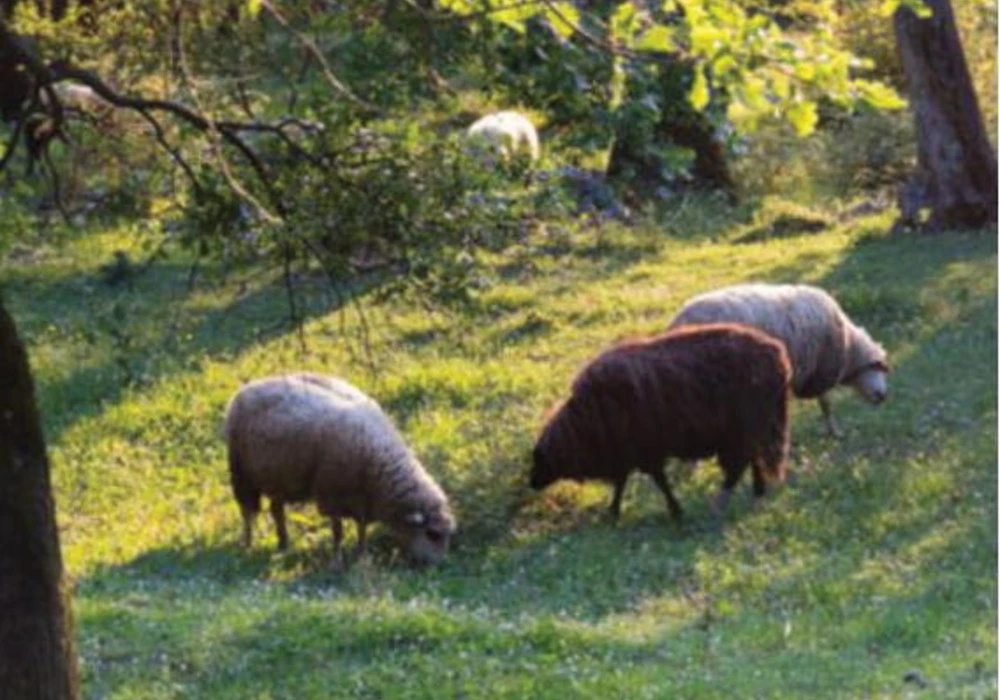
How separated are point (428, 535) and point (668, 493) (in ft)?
6.18

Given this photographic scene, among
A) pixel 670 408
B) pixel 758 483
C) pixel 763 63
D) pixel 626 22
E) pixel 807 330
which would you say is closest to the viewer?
pixel 763 63

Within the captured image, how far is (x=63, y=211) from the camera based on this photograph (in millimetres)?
9391

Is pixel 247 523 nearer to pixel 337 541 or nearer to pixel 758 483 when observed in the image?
pixel 337 541

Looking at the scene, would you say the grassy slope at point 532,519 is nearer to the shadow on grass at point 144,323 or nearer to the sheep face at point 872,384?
the shadow on grass at point 144,323

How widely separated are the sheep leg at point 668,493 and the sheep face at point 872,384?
3230mm

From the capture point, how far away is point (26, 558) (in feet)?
27.7

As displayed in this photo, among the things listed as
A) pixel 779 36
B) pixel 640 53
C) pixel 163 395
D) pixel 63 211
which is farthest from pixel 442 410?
pixel 779 36

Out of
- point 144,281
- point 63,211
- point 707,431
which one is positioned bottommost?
point 707,431

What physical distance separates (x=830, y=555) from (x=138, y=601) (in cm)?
484

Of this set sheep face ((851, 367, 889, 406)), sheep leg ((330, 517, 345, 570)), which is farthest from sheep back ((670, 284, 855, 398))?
sheep leg ((330, 517, 345, 570))

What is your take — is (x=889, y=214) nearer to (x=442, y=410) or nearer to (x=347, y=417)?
(x=442, y=410)

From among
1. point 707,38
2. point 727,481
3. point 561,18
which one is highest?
point 561,18

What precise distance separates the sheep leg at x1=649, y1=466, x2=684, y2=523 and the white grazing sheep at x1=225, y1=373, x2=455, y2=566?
5.32 feet

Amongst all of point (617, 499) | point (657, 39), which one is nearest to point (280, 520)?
point (617, 499)
